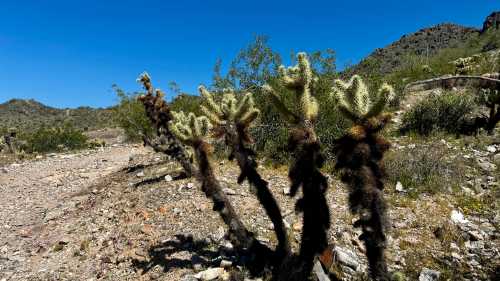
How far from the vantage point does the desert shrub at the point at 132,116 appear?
17.8 m

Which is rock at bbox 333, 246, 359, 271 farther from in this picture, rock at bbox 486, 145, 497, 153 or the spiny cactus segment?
rock at bbox 486, 145, 497, 153

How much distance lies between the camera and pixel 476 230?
21.9 ft

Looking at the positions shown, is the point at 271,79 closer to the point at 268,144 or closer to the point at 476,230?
the point at 268,144

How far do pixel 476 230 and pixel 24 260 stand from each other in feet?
30.3

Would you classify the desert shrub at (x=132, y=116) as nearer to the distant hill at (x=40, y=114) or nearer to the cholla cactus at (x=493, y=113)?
the cholla cactus at (x=493, y=113)

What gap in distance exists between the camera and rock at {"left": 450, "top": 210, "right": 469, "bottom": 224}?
6.95m

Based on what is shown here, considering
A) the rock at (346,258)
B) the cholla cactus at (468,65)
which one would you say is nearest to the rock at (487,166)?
the rock at (346,258)

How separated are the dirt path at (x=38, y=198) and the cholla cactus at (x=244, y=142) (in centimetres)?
502

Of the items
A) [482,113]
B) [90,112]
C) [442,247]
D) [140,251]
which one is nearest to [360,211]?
[442,247]

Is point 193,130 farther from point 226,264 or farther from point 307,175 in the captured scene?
point 307,175

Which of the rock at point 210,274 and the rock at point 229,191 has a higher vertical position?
the rock at point 229,191

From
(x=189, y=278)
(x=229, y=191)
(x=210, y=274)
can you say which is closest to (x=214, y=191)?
(x=210, y=274)

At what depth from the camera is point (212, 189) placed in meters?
5.98

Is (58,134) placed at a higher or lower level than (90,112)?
lower
